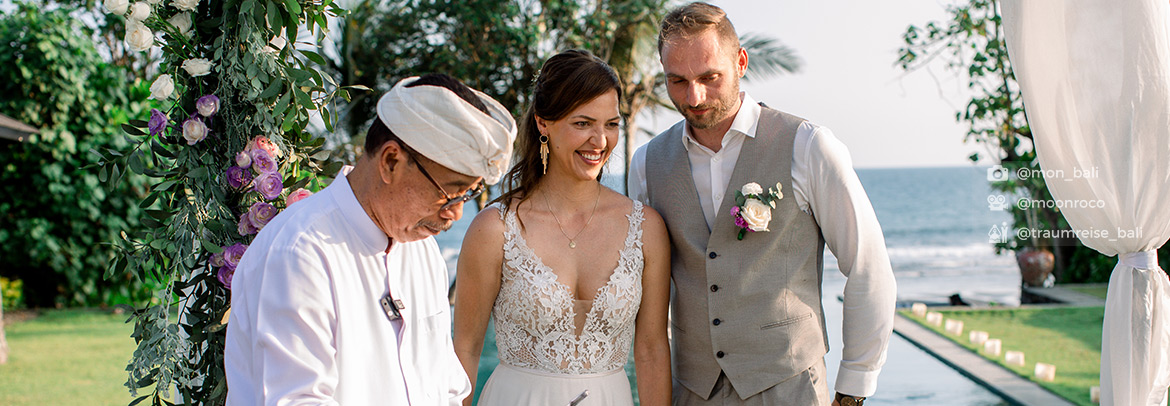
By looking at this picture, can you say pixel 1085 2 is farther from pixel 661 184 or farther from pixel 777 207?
pixel 661 184

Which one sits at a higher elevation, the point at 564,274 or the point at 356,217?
the point at 356,217

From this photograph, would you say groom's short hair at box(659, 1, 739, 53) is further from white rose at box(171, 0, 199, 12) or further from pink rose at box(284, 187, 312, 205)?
white rose at box(171, 0, 199, 12)

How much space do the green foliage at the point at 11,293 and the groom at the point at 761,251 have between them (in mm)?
10823

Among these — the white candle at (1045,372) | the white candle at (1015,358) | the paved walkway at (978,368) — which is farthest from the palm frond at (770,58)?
the white candle at (1045,372)

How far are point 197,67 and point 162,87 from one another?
104 mm

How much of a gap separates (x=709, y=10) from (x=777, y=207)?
0.57 m

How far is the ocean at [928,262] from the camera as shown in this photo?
19.9ft

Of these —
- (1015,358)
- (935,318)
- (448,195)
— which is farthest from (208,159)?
(935,318)

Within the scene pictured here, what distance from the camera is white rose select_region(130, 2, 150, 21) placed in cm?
220

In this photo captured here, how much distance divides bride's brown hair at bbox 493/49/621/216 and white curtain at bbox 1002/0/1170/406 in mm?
1400

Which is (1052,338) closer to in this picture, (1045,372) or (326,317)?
(1045,372)

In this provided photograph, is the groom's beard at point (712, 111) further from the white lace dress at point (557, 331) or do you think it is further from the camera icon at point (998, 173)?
the camera icon at point (998, 173)

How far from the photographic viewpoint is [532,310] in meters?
2.46

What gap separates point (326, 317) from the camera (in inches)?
56.6
